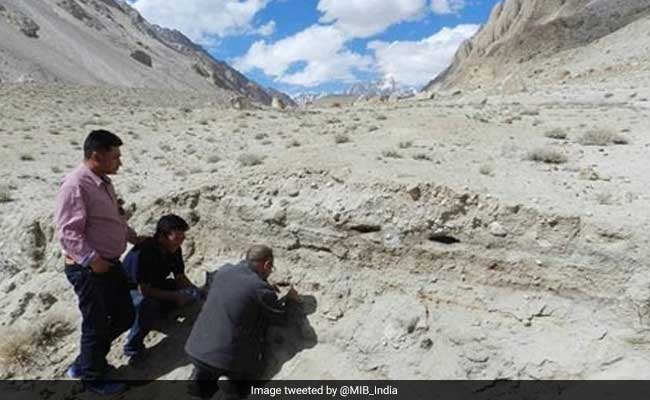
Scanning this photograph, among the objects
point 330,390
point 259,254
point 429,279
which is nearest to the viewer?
point 259,254

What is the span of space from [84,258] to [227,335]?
4.61 ft

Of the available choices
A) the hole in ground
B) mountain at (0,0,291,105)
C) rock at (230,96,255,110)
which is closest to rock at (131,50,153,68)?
mountain at (0,0,291,105)

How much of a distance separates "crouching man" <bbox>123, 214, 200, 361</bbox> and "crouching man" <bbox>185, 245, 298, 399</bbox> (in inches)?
32.3

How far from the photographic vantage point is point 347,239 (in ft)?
20.3

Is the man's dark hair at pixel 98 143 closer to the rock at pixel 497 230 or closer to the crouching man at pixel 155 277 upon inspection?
the crouching man at pixel 155 277

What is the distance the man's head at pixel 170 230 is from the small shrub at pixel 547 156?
17.1 ft

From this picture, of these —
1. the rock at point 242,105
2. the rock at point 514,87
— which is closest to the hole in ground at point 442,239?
the rock at point 242,105

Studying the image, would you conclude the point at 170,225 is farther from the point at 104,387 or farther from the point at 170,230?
the point at 104,387

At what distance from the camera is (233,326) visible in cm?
507

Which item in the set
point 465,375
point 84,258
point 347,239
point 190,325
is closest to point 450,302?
point 465,375

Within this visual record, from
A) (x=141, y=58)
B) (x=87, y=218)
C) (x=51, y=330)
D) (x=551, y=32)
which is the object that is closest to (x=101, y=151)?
(x=87, y=218)

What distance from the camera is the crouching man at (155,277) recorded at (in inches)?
225

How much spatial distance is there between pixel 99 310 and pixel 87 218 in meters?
0.90

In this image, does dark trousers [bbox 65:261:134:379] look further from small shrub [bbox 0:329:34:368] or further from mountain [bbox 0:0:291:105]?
mountain [bbox 0:0:291:105]
